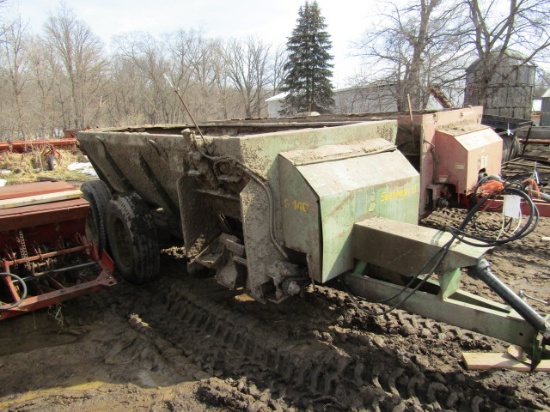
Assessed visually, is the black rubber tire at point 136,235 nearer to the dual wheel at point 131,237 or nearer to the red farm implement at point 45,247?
the dual wheel at point 131,237

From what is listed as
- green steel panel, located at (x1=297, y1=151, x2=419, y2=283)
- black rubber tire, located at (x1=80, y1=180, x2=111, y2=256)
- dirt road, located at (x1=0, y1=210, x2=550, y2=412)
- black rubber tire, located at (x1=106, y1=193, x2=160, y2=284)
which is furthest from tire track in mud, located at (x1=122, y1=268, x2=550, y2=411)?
black rubber tire, located at (x1=80, y1=180, x2=111, y2=256)

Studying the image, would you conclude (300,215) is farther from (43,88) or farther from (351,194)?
(43,88)

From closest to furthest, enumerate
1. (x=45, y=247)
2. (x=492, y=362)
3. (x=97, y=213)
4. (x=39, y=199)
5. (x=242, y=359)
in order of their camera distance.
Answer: (x=492, y=362) → (x=242, y=359) → (x=39, y=199) → (x=45, y=247) → (x=97, y=213)

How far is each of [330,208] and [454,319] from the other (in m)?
1.07

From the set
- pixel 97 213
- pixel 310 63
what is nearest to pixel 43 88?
pixel 310 63

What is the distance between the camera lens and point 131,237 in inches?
Answer: 182

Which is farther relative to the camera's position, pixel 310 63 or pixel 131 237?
pixel 310 63

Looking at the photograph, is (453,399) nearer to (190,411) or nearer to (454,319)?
(454,319)

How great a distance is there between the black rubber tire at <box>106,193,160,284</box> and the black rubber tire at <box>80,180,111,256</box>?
524 millimetres

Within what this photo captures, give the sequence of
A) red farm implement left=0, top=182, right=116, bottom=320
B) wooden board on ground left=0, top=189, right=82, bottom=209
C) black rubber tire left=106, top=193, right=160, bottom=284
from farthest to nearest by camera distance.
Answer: black rubber tire left=106, top=193, right=160, bottom=284 → wooden board on ground left=0, top=189, right=82, bottom=209 → red farm implement left=0, top=182, right=116, bottom=320

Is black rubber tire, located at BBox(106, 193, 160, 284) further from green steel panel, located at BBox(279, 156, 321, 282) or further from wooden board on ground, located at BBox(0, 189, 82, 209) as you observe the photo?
green steel panel, located at BBox(279, 156, 321, 282)

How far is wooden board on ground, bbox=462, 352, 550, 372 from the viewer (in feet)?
9.41

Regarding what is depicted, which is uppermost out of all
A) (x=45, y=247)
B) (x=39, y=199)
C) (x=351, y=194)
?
(x=351, y=194)

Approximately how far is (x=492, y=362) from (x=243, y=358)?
1829mm
